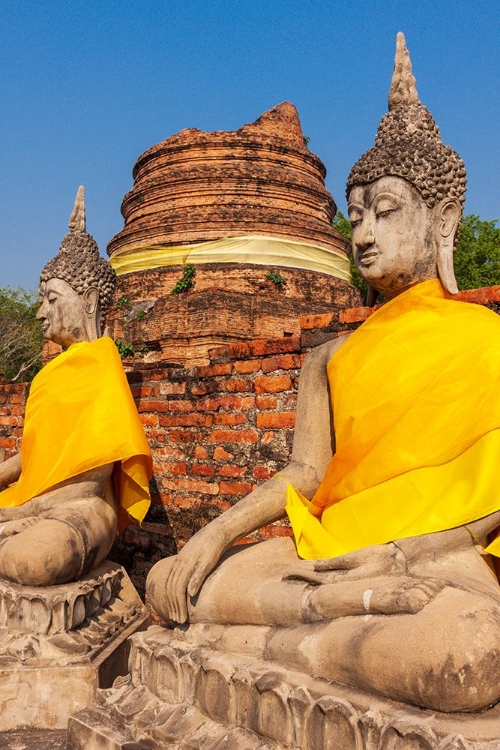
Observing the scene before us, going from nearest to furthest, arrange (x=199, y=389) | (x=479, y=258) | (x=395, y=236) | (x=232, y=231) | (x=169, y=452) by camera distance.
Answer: (x=395, y=236) → (x=199, y=389) → (x=169, y=452) → (x=232, y=231) → (x=479, y=258)

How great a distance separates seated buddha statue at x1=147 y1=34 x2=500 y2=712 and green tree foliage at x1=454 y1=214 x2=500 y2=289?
1797 centimetres

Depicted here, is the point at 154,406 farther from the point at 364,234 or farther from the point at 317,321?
the point at 364,234

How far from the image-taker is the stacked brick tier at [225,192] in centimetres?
989

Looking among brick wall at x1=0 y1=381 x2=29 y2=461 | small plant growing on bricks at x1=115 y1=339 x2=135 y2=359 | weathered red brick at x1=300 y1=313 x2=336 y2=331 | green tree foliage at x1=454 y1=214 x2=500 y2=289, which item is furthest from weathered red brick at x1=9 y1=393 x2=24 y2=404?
green tree foliage at x1=454 y1=214 x2=500 y2=289

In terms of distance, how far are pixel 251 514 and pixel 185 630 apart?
1.38ft

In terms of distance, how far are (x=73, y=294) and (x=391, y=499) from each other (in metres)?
2.31

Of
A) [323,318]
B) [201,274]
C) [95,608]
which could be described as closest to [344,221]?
[201,274]

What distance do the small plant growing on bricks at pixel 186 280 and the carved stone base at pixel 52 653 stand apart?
6.67 m

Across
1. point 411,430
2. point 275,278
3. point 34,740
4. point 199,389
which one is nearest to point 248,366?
point 199,389

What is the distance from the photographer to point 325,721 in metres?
1.60

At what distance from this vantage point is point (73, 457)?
3084 millimetres

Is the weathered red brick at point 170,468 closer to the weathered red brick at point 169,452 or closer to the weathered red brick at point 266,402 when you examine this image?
the weathered red brick at point 169,452

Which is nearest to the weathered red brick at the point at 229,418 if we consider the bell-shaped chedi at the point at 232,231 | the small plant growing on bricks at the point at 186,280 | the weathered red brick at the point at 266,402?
the weathered red brick at the point at 266,402

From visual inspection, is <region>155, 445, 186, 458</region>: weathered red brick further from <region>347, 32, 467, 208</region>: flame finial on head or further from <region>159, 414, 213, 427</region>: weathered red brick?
<region>347, 32, 467, 208</region>: flame finial on head
